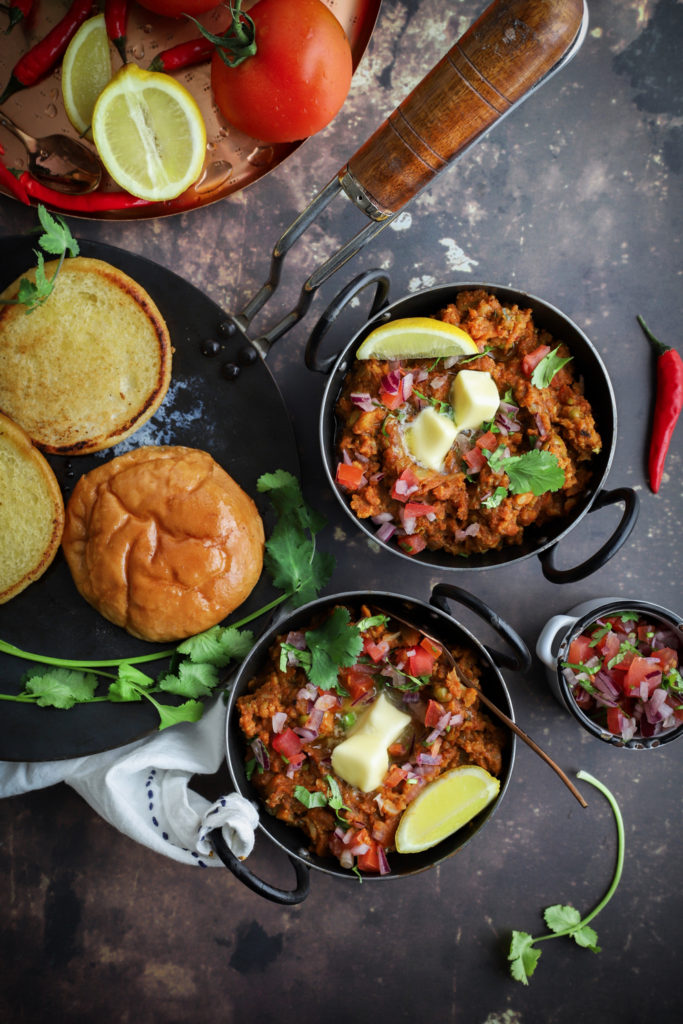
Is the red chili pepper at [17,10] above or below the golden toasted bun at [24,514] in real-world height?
above

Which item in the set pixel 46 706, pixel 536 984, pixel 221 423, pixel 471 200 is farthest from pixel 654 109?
pixel 536 984

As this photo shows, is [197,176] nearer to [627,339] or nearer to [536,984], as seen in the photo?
[627,339]

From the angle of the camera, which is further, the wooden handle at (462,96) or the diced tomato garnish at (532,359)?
the diced tomato garnish at (532,359)

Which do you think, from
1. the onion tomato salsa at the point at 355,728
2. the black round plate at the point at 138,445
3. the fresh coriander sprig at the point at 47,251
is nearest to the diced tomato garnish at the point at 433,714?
the onion tomato salsa at the point at 355,728

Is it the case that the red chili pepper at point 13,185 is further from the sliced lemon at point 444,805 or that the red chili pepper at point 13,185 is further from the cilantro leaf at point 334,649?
the sliced lemon at point 444,805

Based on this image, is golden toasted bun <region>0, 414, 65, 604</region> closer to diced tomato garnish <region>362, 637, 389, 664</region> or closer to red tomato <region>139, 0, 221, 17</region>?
diced tomato garnish <region>362, 637, 389, 664</region>


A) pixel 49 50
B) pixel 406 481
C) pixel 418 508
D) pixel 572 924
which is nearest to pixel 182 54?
pixel 49 50
